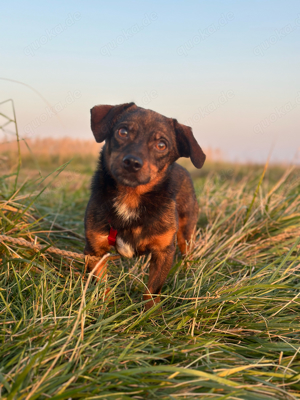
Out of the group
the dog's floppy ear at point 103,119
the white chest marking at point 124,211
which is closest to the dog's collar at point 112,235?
the white chest marking at point 124,211

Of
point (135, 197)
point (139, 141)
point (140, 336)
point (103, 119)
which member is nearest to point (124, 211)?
point (135, 197)

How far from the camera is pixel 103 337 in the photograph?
88.7 inches

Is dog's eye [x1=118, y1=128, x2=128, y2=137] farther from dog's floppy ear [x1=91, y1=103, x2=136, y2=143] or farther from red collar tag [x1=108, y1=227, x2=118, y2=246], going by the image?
red collar tag [x1=108, y1=227, x2=118, y2=246]

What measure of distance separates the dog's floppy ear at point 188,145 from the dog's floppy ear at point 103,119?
0.64 metres

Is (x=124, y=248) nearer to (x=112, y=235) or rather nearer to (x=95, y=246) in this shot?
(x=112, y=235)

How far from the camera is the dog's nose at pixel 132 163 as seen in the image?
279 cm

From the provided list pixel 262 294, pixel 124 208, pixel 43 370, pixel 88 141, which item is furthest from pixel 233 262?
pixel 88 141

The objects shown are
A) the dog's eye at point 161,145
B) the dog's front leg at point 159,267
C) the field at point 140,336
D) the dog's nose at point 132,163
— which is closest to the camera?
the field at point 140,336

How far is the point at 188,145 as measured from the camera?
134 inches

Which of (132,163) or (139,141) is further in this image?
(139,141)

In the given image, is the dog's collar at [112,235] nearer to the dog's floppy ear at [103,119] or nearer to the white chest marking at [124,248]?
the white chest marking at [124,248]

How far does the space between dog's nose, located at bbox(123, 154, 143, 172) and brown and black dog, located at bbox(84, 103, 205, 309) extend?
0.11 m

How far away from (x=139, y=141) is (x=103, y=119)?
48cm

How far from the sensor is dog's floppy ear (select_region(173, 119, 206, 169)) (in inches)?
128
